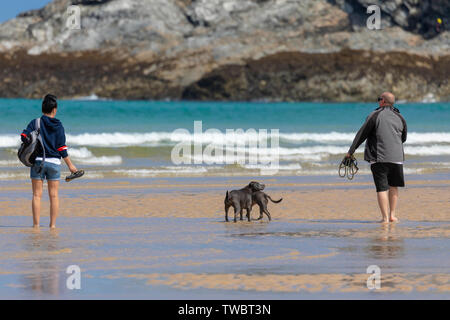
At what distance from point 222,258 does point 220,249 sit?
0.53 metres

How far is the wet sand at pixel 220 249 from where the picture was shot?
23.5 feet

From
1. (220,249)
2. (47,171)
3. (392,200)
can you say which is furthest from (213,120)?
(220,249)

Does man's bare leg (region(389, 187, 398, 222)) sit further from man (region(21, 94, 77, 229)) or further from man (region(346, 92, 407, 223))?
man (region(21, 94, 77, 229))

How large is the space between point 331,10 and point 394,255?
158697mm

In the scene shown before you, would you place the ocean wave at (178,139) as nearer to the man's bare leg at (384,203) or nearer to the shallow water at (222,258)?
the man's bare leg at (384,203)

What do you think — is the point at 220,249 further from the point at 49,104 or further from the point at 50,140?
the point at 49,104

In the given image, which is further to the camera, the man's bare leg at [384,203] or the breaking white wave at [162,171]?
the breaking white wave at [162,171]

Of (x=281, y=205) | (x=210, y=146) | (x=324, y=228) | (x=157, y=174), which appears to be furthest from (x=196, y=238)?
(x=210, y=146)

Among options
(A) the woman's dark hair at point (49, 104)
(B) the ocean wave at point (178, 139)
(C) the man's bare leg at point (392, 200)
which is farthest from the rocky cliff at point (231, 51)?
(A) the woman's dark hair at point (49, 104)

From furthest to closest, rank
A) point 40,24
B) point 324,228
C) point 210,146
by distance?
point 40,24, point 210,146, point 324,228

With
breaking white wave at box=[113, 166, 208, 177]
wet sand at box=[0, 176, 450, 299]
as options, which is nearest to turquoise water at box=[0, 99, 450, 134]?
breaking white wave at box=[113, 166, 208, 177]

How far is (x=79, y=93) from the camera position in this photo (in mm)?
157375

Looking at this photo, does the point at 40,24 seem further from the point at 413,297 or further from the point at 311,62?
the point at 413,297

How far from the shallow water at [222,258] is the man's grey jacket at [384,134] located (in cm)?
81
